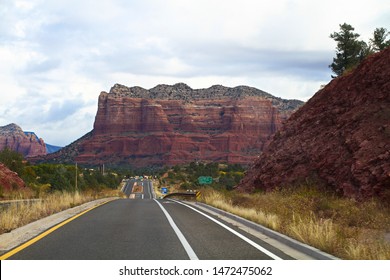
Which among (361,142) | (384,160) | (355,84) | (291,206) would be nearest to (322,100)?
(355,84)

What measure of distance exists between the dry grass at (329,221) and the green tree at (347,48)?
20.2 meters

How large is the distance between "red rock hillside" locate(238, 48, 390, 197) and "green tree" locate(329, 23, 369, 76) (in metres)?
9.62

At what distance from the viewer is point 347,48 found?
4072cm

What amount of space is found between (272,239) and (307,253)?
2.34 meters

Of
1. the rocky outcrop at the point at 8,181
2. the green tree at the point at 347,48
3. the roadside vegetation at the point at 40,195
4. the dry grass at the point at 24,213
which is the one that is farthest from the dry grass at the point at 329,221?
the rocky outcrop at the point at 8,181

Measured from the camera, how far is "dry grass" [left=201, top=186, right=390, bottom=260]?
361 inches

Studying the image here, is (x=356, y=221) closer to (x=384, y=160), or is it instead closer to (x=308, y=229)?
(x=308, y=229)

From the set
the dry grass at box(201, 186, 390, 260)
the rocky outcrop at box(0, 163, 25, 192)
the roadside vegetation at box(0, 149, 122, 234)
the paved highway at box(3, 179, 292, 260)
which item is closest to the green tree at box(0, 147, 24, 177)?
the roadside vegetation at box(0, 149, 122, 234)

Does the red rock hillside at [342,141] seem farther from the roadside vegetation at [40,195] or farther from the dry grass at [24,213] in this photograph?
the dry grass at [24,213]

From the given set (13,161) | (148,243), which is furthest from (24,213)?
(13,161)

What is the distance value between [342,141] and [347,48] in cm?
1939

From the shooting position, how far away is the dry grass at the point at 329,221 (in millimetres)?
9174

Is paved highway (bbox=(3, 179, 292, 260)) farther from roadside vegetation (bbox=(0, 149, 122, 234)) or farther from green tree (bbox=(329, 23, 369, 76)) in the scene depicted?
green tree (bbox=(329, 23, 369, 76))

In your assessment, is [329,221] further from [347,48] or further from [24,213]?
[347,48]
